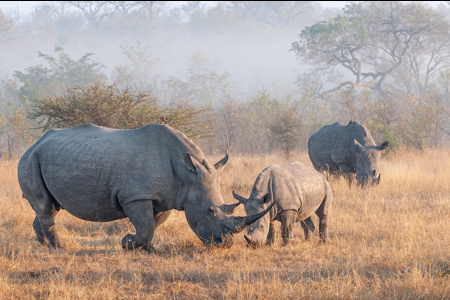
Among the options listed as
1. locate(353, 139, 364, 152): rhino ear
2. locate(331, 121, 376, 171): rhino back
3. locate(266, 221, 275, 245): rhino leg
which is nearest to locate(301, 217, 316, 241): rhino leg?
locate(266, 221, 275, 245): rhino leg

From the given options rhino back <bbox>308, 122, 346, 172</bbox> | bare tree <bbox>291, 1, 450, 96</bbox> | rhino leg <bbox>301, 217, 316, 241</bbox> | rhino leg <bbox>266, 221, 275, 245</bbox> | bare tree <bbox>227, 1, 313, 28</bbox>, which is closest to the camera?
rhino leg <bbox>266, 221, 275, 245</bbox>

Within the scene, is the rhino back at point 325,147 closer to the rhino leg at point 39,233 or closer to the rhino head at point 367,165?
the rhino head at point 367,165

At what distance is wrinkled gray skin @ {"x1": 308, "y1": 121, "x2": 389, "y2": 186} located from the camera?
10719 millimetres

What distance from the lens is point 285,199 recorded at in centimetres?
661

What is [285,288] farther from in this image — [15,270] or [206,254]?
[15,270]

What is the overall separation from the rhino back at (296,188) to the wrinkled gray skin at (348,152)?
12.2 feet

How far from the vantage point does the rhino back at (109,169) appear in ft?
20.0

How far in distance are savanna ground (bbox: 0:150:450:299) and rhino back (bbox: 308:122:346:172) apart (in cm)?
257

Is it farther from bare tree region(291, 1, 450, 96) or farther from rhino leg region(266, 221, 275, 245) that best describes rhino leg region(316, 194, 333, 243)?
bare tree region(291, 1, 450, 96)

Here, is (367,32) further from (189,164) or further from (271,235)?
(189,164)

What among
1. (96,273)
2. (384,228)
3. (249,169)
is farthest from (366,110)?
(96,273)

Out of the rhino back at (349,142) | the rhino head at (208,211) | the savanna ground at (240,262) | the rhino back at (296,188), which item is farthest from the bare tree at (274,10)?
the rhino head at (208,211)

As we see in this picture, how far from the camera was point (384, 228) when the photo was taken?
777 cm

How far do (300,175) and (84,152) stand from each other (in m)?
3.00
